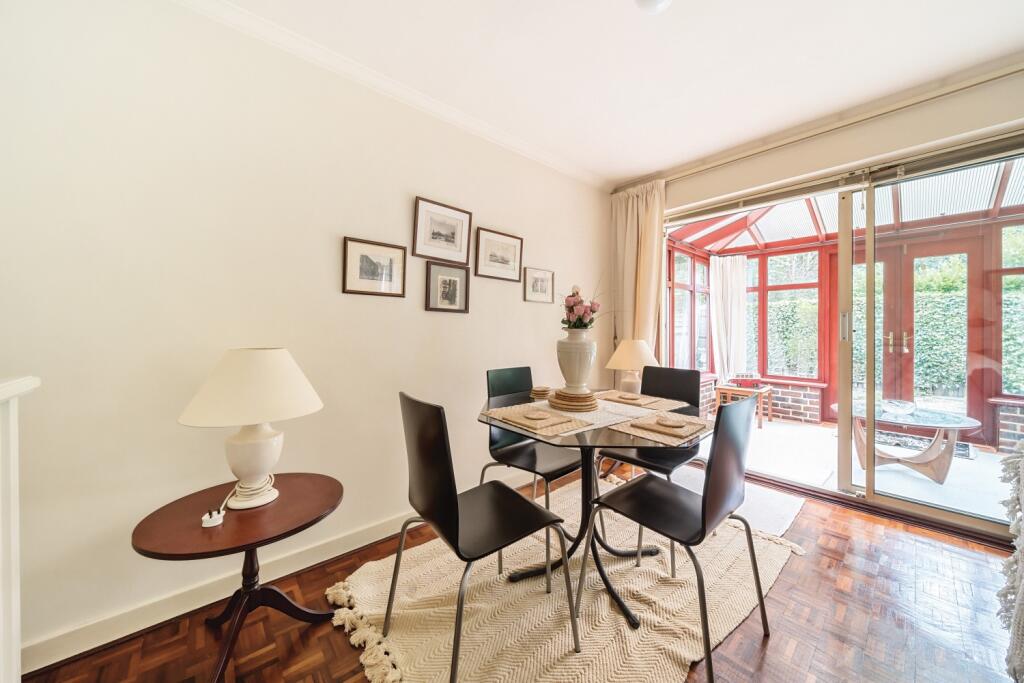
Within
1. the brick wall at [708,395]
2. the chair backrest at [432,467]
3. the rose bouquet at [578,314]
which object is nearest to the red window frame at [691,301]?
the brick wall at [708,395]

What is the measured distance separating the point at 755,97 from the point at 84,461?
12.3 feet

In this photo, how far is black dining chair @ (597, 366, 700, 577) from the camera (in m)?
1.86

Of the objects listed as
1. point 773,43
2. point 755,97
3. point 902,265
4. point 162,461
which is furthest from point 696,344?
point 162,461

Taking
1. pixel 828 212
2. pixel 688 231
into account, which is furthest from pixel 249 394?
pixel 828 212

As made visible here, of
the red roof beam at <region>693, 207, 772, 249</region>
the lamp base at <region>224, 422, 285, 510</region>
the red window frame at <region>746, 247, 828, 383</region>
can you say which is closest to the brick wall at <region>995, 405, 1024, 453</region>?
the red window frame at <region>746, 247, 828, 383</region>

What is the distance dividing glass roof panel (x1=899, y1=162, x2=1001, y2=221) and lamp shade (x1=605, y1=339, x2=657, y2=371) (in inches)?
71.7

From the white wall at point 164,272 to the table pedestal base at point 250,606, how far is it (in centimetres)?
33

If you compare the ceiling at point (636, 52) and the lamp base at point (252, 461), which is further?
the ceiling at point (636, 52)

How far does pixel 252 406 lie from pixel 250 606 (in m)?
0.80

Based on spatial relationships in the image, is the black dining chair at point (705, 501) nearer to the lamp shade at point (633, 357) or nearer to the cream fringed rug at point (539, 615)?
the cream fringed rug at point (539, 615)

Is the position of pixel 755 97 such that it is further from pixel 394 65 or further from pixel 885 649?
pixel 885 649

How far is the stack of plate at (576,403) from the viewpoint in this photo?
1.71 metres

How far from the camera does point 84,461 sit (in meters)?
1.35

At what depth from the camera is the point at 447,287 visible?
7.63ft
